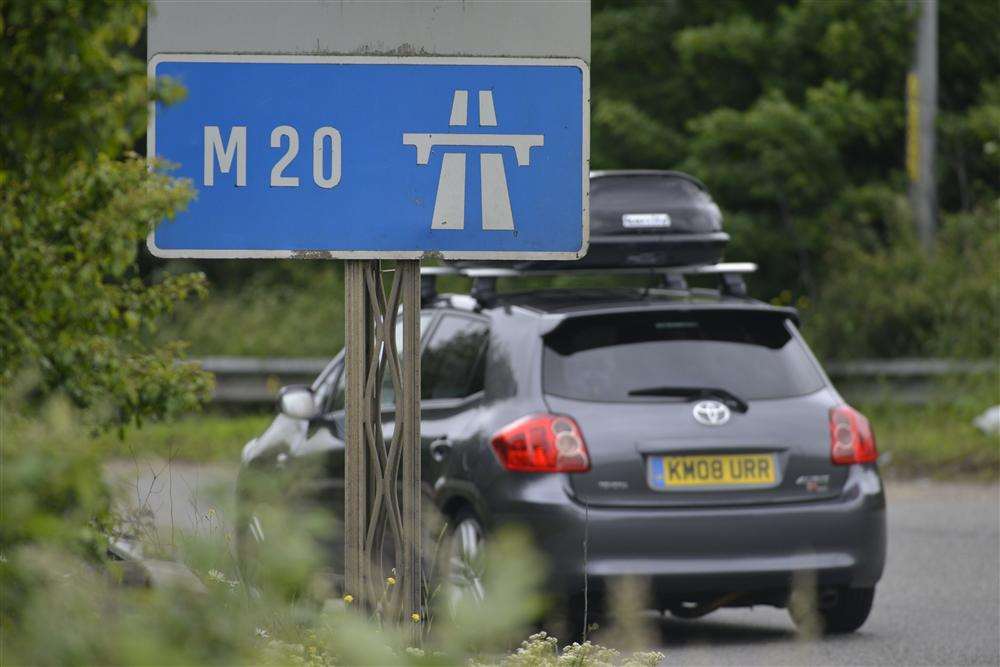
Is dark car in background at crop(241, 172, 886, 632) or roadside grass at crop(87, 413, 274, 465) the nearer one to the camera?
dark car in background at crop(241, 172, 886, 632)

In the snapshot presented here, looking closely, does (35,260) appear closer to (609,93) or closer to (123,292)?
(123,292)

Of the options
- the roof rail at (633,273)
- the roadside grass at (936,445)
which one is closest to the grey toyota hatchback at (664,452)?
the roof rail at (633,273)

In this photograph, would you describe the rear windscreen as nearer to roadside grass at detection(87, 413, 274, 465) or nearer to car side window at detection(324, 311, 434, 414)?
car side window at detection(324, 311, 434, 414)

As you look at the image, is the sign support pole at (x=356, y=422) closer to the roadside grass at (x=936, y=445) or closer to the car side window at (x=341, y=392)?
the car side window at (x=341, y=392)

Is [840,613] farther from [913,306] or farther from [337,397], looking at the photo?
[913,306]

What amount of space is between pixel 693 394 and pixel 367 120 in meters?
3.23

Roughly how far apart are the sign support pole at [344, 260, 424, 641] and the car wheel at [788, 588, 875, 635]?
3441mm

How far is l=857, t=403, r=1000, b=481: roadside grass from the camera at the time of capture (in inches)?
561

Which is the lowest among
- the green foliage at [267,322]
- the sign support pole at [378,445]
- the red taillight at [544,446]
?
the green foliage at [267,322]

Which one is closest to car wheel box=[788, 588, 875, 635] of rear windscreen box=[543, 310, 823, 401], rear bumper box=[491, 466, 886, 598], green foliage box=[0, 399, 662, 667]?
rear bumper box=[491, 466, 886, 598]

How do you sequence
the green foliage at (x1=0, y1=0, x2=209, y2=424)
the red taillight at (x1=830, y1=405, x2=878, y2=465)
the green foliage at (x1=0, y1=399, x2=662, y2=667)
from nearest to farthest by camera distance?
the green foliage at (x1=0, y1=399, x2=662, y2=667)
the green foliage at (x1=0, y1=0, x2=209, y2=424)
the red taillight at (x1=830, y1=405, x2=878, y2=465)

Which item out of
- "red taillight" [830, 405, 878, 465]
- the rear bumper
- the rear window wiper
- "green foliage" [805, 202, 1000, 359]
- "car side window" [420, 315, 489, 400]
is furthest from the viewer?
"green foliage" [805, 202, 1000, 359]

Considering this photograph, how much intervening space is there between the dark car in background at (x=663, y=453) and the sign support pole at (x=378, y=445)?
2504mm

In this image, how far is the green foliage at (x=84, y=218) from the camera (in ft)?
11.7
